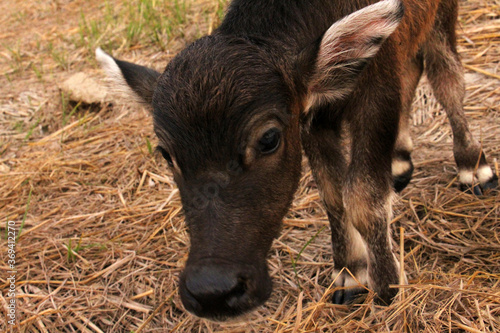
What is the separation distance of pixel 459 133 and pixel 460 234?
1025 mm

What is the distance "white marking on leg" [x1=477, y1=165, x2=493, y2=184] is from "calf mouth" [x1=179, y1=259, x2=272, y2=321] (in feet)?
9.03

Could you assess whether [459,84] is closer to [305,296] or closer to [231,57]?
[305,296]

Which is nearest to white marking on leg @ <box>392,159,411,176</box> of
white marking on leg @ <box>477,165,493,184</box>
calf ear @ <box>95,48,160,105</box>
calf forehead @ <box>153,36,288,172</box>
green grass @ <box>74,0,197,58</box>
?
white marking on leg @ <box>477,165,493,184</box>

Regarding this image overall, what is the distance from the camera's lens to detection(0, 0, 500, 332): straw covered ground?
3.56 m

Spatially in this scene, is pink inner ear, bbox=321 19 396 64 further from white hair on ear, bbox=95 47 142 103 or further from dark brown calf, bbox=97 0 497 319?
white hair on ear, bbox=95 47 142 103

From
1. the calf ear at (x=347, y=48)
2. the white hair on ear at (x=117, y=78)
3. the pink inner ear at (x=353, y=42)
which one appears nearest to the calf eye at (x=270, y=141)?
the calf ear at (x=347, y=48)

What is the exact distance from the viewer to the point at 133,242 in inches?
187

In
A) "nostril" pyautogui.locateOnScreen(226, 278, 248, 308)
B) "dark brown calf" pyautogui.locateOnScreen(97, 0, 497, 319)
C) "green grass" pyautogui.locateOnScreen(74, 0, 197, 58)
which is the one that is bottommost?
"green grass" pyautogui.locateOnScreen(74, 0, 197, 58)

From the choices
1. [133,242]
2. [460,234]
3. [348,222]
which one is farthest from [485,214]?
[133,242]

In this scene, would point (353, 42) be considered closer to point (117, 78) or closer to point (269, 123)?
point (269, 123)

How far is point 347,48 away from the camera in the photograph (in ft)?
9.95

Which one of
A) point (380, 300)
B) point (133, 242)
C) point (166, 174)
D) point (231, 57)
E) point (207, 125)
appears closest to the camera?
point (207, 125)

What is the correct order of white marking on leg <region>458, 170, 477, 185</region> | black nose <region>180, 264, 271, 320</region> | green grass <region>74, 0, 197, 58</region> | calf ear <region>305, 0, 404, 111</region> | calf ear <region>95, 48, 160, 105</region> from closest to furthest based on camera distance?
black nose <region>180, 264, 271, 320</region>
calf ear <region>305, 0, 404, 111</region>
calf ear <region>95, 48, 160, 105</region>
white marking on leg <region>458, 170, 477, 185</region>
green grass <region>74, 0, 197, 58</region>

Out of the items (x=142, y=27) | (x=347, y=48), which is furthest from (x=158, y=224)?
(x=142, y=27)
